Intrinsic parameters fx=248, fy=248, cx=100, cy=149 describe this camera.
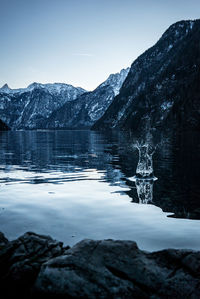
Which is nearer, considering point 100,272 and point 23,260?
point 100,272

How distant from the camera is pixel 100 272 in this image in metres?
6.01

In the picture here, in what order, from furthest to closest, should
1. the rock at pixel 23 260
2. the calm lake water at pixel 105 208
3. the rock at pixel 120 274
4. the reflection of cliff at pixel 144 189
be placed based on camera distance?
the reflection of cliff at pixel 144 189, the calm lake water at pixel 105 208, the rock at pixel 23 260, the rock at pixel 120 274

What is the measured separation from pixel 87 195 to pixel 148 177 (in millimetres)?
8550

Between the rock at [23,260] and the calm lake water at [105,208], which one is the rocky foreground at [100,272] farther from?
the calm lake water at [105,208]

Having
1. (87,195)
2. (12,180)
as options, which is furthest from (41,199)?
(12,180)

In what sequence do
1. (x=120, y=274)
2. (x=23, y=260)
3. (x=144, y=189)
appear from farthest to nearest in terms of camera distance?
(x=144, y=189) → (x=23, y=260) → (x=120, y=274)

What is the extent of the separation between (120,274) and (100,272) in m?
0.49

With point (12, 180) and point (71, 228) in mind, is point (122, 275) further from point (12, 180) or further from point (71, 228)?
point (12, 180)

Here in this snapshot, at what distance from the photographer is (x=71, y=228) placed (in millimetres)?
11742

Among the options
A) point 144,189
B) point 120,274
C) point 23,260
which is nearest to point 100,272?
point 120,274

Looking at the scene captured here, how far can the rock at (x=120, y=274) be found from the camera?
560cm

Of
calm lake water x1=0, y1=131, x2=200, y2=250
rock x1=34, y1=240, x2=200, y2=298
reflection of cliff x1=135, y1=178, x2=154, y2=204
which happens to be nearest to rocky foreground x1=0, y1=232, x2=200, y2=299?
rock x1=34, y1=240, x2=200, y2=298

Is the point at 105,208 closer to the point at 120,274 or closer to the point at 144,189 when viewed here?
the point at 144,189

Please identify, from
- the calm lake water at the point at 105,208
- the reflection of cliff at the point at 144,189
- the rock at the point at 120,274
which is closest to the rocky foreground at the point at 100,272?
the rock at the point at 120,274
